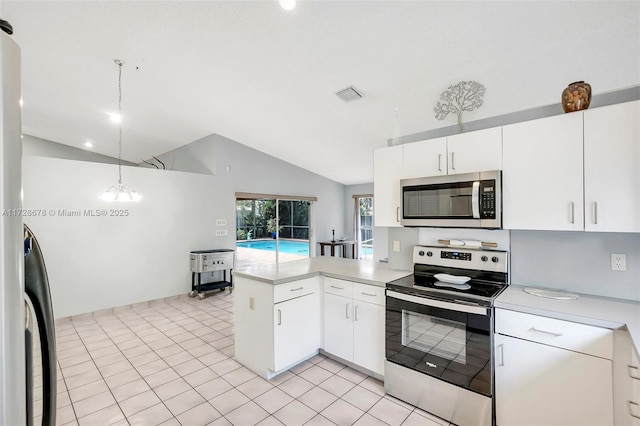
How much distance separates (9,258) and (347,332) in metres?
2.55

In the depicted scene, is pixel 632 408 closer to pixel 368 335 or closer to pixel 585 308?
pixel 585 308

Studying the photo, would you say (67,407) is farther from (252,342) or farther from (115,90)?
(115,90)

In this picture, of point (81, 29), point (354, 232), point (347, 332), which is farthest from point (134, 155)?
point (347, 332)

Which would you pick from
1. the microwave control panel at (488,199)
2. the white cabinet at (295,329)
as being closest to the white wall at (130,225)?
the white cabinet at (295,329)

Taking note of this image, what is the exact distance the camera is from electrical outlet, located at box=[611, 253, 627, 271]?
1945mm

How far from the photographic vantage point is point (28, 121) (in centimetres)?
533

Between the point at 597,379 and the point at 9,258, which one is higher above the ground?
the point at 9,258

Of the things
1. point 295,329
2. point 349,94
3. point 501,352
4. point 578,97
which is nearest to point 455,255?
point 501,352

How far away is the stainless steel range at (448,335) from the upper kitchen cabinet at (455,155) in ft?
2.26

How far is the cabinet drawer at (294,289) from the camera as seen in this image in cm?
254

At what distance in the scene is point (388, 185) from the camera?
2762mm

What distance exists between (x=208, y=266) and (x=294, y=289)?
3102 mm

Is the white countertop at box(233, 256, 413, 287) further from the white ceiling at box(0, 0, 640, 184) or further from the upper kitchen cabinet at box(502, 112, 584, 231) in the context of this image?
the white ceiling at box(0, 0, 640, 184)

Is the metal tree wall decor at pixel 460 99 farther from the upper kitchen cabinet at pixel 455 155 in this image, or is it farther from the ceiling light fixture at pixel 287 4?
the ceiling light fixture at pixel 287 4
